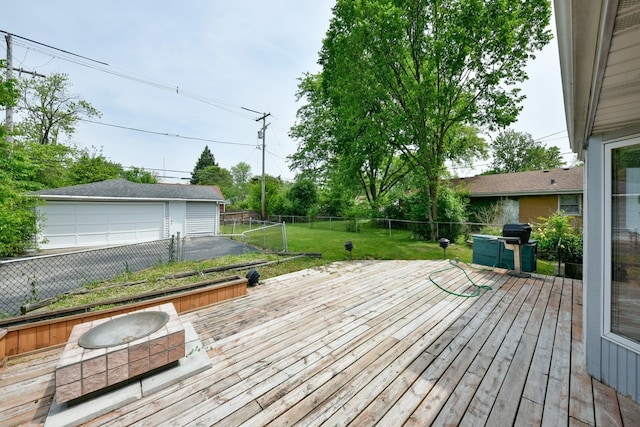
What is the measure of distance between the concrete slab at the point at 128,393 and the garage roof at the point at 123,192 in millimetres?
11722

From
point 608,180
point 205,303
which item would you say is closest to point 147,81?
Result: point 205,303

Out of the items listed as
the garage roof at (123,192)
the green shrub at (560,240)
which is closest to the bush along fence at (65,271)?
the garage roof at (123,192)

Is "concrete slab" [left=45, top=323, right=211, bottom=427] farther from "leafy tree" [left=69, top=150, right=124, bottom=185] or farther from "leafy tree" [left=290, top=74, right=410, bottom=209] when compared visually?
"leafy tree" [left=69, top=150, right=124, bottom=185]

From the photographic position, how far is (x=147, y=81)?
13.3 meters

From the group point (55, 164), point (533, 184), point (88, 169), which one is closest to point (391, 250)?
point (533, 184)

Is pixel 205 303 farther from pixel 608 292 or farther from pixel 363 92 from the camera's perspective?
pixel 363 92

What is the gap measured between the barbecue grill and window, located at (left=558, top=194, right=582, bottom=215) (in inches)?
369

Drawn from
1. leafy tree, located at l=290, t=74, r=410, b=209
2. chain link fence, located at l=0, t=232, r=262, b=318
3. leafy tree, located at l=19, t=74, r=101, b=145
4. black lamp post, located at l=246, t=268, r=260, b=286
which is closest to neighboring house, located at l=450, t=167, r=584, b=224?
leafy tree, located at l=290, t=74, r=410, b=209

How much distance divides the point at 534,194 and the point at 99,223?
21.0 meters

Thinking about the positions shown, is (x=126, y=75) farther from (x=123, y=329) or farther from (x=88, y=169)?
(x=123, y=329)

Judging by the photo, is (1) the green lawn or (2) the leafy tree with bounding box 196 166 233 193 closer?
(1) the green lawn

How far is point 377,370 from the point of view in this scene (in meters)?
2.22

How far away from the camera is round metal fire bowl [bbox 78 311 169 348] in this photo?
6.57 feet

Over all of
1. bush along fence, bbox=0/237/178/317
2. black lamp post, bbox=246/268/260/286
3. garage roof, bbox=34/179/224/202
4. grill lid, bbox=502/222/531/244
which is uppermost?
garage roof, bbox=34/179/224/202
